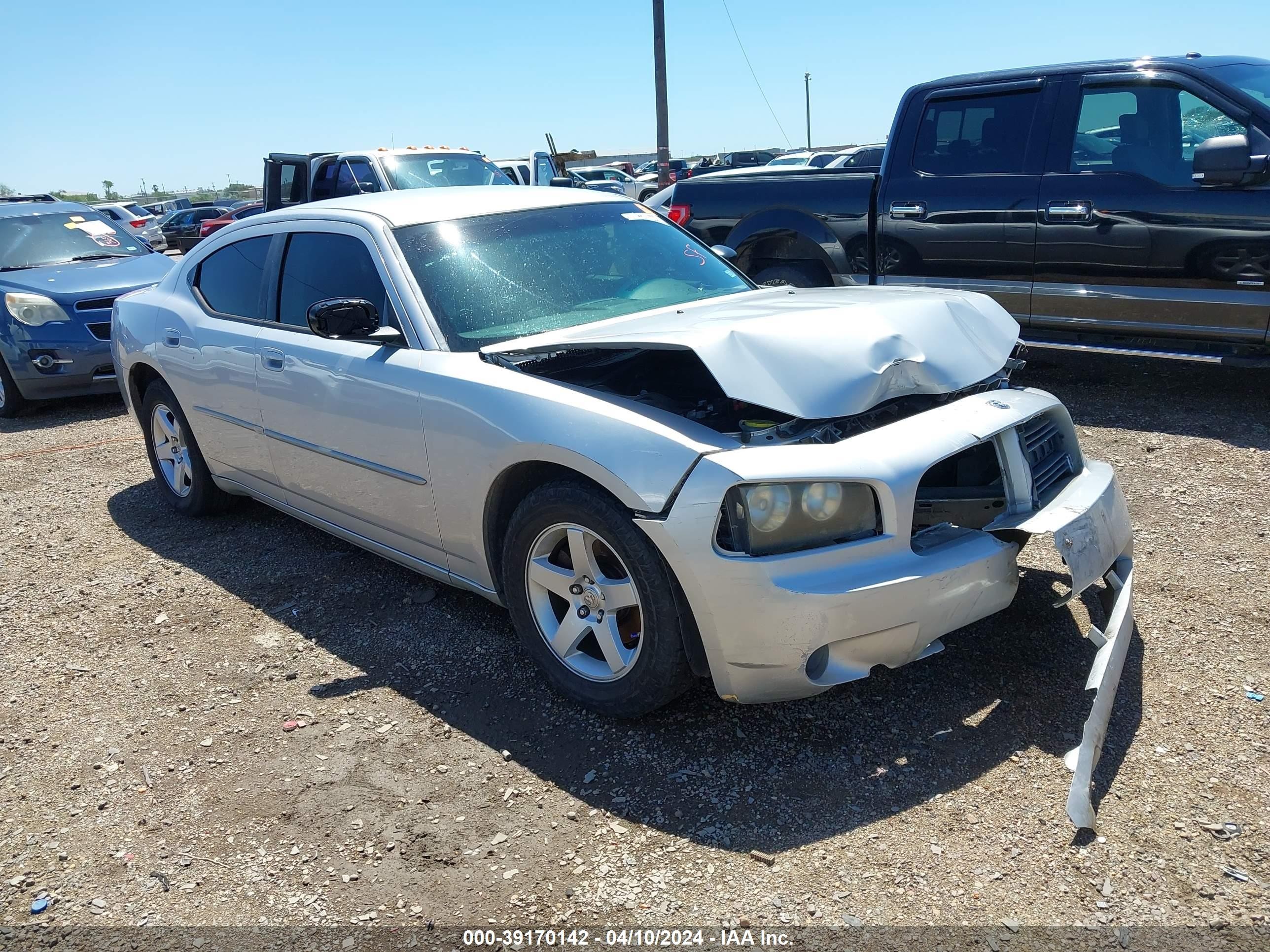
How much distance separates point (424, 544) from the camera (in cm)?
377

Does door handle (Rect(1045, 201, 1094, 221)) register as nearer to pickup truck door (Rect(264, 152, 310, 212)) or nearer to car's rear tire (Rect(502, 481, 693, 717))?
car's rear tire (Rect(502, 481, 693, 717))

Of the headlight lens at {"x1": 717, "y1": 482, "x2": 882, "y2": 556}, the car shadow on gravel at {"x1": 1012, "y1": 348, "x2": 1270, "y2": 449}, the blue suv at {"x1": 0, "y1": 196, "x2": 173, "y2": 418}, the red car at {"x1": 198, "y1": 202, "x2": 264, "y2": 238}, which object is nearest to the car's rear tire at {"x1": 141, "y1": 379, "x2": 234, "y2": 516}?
the blue suv at {"x1": 0, "y1": 196, "x2": 173, "y2": 418}

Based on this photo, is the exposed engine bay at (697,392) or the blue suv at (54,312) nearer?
the exposed engine bay at (697,392)

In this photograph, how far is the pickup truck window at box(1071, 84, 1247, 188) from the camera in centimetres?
596

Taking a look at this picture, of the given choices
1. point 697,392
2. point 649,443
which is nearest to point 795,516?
point 649,443

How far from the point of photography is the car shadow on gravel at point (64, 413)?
329 inches

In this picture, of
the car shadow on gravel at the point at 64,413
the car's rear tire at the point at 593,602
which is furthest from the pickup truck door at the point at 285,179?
the car's rear tire at the point at 593,602

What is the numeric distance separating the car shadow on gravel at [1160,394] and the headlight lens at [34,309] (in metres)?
7.59

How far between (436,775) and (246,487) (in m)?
2.48

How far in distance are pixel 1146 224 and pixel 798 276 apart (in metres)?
2.40

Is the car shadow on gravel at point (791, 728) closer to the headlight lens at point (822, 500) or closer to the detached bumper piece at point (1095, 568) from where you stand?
the detached bumper piece at point (1095, 568)

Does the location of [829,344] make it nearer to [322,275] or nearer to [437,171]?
[322,275]

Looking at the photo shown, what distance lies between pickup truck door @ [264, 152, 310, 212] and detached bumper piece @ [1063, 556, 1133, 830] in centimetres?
1164

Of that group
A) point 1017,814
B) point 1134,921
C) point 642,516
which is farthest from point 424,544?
point 1134,921
